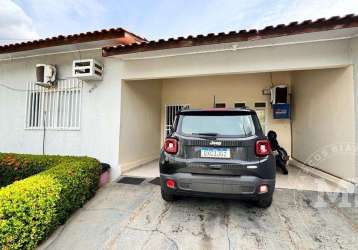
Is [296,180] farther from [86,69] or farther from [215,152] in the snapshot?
[86,69]

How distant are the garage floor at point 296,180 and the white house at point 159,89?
326 mm

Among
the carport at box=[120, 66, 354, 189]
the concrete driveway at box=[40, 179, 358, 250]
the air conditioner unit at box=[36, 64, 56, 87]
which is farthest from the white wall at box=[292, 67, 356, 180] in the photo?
the air conditioner unit at box=[36, 64, 56, 87]

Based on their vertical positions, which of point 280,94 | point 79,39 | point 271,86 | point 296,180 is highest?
point 79,39

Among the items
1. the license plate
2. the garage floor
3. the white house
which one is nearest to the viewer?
the license plate

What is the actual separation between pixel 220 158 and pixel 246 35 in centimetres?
255

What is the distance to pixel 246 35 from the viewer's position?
435cm

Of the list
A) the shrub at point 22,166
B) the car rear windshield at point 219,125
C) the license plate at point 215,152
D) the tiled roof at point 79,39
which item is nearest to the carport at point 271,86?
the tiled roof at point 79,39

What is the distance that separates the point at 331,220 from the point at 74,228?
397 cm

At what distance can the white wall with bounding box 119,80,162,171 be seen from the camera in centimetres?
607

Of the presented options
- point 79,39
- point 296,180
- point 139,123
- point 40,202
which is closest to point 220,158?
point 40,202

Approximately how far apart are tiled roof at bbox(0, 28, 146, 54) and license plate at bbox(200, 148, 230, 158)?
Answer: 11.8 feet

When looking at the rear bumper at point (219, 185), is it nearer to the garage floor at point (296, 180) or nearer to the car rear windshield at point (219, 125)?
the car rear windshield at point (219, 125)

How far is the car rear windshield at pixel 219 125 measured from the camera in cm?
335

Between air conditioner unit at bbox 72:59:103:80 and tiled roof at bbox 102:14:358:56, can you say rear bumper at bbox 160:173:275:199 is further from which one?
air conditioner unit at bbox 72:59:103:80
